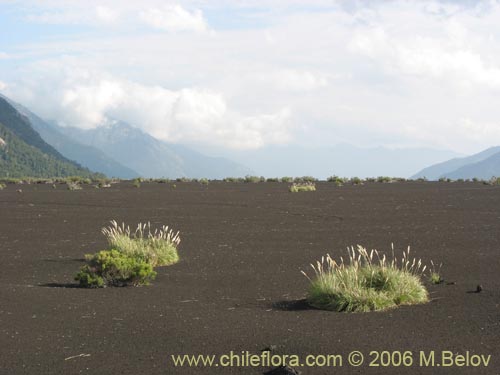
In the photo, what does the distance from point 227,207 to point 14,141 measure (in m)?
122

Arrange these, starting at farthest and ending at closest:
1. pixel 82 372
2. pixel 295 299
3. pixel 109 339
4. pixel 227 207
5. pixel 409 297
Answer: pixel 227 207 → pixel 295 299 → pixel 409 297 → pixel 109 339 → pixel 82 372

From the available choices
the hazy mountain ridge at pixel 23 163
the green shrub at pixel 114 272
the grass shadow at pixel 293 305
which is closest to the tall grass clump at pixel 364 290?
the grass shadow at pixel 293 305

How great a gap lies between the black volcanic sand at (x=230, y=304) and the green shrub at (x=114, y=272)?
35cm

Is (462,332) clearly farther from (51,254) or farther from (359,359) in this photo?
(51,254)

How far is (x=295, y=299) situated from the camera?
446 inches

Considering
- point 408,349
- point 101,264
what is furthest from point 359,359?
point 101,264

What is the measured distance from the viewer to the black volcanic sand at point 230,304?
808 centimetres

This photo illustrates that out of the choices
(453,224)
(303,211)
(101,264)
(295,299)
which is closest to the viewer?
(295,299)

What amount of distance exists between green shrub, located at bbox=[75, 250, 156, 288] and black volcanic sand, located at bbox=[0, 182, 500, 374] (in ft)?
1.14

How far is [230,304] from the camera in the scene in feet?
36.3

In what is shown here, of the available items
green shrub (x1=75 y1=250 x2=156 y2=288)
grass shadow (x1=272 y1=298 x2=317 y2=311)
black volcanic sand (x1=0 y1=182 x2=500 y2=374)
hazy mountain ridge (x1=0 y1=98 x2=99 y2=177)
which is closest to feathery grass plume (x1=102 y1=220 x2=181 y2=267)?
black volcanic sand (x1=0 y1=182 x2=500 y2=374)

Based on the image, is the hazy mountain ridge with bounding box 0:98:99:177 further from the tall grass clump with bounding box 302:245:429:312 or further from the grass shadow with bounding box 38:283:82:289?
the tall grass clump with bounding box 302:245:429:312

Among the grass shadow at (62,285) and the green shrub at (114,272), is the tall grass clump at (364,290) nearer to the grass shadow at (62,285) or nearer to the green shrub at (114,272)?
the green shrub at (114,272)

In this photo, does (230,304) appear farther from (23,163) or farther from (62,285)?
(23,163)
